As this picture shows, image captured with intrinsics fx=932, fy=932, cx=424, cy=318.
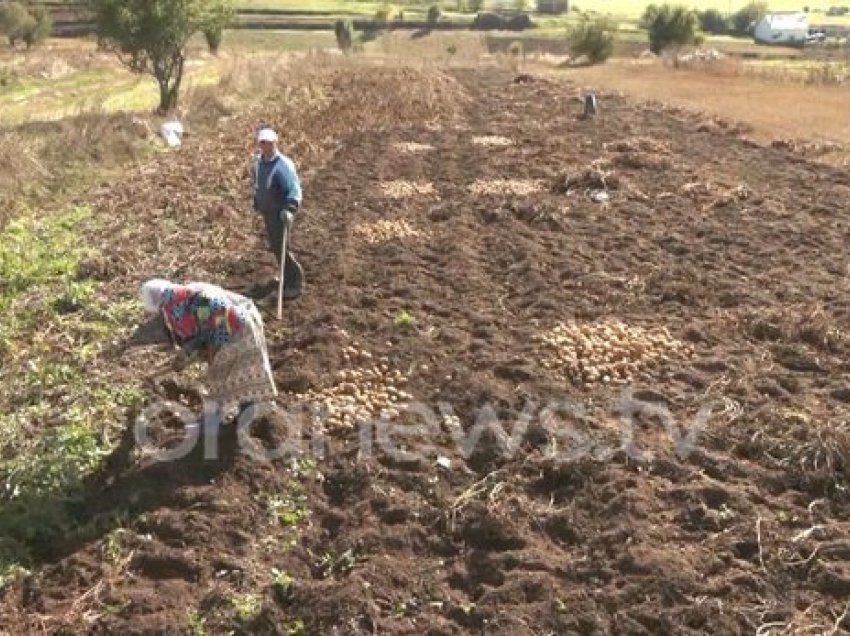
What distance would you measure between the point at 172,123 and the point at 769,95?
17954mm

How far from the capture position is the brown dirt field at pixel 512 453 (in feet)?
16.1

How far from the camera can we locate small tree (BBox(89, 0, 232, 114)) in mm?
22281

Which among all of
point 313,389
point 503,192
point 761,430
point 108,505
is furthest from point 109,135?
point 761,430

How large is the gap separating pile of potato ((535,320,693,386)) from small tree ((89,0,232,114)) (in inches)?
670

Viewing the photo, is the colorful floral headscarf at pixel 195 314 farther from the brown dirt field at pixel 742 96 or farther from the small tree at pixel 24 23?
the small tree at pixel 24 23

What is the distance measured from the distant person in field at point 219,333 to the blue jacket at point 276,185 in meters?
2.69

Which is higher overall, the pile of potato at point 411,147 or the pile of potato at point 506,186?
the pile of potato at point 506,186

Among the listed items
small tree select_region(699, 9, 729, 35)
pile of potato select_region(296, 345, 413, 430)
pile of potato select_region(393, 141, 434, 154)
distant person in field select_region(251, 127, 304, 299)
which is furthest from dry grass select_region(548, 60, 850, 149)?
small tree select_region(699, 9, 729, 35)

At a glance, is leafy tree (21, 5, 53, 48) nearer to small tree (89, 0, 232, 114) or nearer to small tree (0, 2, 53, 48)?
small tree (0, 2, 53, 48)

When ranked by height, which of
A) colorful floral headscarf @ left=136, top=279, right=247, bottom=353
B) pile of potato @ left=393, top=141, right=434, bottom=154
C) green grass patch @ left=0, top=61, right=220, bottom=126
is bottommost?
green grass patch @ left=0, top=61, right=220, bottom=126

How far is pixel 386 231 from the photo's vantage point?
11.5 metres

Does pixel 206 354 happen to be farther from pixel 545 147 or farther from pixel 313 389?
pixel 545 147

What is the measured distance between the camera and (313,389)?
7.20 metres

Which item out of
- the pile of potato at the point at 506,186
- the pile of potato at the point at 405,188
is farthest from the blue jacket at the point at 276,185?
the pile of potato at the point at 506,186
